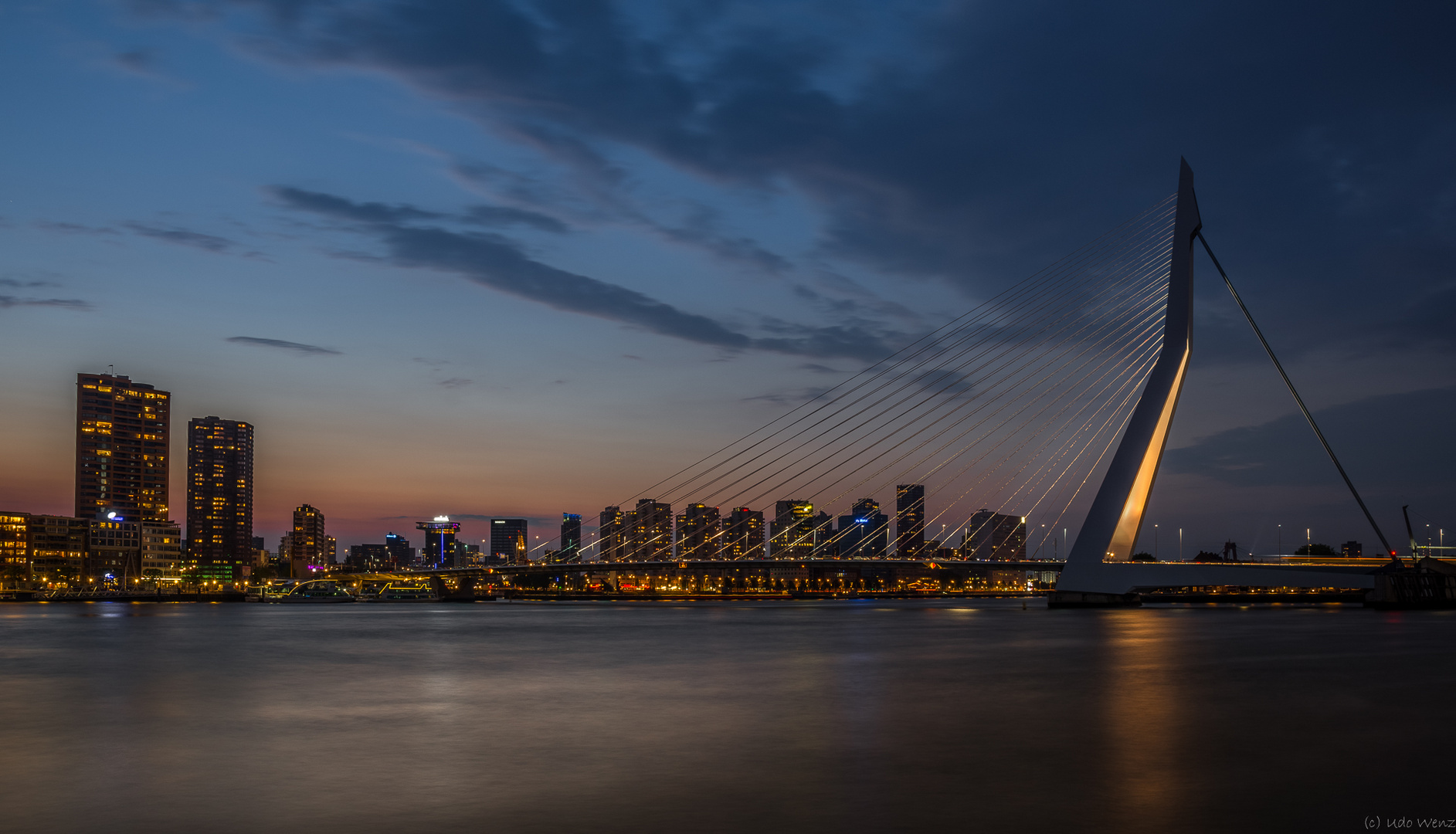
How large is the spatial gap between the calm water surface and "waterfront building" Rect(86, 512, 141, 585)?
166m

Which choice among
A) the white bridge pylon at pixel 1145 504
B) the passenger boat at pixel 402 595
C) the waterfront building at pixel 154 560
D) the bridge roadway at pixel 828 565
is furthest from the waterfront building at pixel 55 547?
the white bridge pylon at pixel 1145 504

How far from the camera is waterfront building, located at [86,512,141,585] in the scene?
179 m

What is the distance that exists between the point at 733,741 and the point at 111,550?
196m

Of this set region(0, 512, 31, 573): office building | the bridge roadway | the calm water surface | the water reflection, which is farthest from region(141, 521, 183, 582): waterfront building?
the water reflection

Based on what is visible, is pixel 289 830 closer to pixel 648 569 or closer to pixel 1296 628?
pixel 1296 628

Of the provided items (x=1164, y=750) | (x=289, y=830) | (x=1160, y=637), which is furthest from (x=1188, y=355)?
(x=289, y=830)

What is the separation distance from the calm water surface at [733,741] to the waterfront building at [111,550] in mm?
166372

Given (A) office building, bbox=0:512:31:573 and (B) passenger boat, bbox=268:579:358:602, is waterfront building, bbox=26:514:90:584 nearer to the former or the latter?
(A) office building, bbox=0:512:31:573

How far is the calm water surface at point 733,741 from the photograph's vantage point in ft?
32.7

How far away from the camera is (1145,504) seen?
2121 inches

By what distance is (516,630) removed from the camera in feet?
166

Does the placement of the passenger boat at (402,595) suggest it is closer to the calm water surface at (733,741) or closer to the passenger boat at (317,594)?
the passenger boat at (317,594)

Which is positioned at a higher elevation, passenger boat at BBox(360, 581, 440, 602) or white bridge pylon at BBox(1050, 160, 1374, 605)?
white bridge pylon at BBox(1050, 160, 1374, 605)

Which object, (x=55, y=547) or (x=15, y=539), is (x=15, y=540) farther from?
(x=55, y=547)
